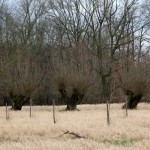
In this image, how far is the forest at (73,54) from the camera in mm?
32219

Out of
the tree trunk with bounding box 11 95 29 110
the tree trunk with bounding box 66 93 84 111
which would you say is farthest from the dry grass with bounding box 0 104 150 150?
the tree trunk with bounding box 11 95 29 110

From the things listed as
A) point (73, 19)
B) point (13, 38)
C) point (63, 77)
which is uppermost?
point (73, 19)

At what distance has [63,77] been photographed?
3247cm

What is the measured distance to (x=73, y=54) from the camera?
3578 centimetres

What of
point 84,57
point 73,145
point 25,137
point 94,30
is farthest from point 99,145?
point 94,30

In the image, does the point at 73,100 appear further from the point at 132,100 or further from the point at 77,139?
the point at 77,139

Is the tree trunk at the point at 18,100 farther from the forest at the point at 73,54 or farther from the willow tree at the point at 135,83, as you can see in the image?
the willow tree at the point at 135,83

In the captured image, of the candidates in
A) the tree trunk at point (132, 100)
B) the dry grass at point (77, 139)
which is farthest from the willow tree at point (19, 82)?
the dry grass at point (77, 139)

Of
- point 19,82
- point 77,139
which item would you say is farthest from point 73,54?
point 77,139

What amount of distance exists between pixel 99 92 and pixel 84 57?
1288 cm

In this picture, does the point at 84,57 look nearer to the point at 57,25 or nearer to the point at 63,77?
the point at 63,77

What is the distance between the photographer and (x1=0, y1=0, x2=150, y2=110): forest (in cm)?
3222

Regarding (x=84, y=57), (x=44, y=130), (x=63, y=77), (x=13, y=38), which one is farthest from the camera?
(x=13, y=38)

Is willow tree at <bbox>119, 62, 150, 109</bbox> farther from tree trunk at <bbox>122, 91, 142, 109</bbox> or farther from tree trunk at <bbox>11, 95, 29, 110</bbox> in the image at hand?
tree trunk at <bbox>11, 95, 29, 110</bbox>
